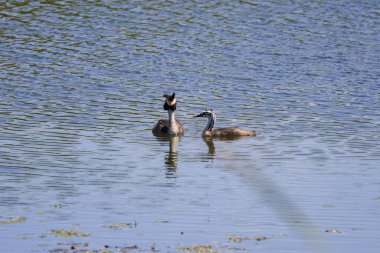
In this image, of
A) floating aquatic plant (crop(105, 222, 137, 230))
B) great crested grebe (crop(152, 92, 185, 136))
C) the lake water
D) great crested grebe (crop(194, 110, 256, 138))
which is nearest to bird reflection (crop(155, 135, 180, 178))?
the lake water

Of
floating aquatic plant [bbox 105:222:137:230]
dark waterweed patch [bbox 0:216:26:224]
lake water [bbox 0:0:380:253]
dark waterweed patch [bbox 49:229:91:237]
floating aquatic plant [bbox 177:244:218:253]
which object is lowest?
lake water [bbox 0:0:380:253]

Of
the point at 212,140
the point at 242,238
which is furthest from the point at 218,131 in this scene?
the point at 242,238

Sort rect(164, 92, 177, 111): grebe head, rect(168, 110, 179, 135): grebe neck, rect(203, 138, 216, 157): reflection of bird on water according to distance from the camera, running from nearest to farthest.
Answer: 1. rect(203, 138, 216, 157): reflection of bird on water
2. rect(168, 110, 179, 135): grebe neck
3. rect(164, 92, 177, 111): grebe head

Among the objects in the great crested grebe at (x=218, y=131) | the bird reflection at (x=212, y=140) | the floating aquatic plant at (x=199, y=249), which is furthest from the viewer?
the great crested grebe at (x=218, y=131)

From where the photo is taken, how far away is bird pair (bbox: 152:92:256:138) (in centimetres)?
2295

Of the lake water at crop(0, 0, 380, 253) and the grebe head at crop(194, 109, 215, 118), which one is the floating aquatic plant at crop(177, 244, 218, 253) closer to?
the lake water at crop(0, 0, 380, 253)

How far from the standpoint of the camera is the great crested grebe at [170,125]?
2336 cm

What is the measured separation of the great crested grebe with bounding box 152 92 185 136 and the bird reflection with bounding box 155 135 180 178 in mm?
149

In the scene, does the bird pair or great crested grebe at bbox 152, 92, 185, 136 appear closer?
the bird pair

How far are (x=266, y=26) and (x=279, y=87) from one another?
29.1 feet

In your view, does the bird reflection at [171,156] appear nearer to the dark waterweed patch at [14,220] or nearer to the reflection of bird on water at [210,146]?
the reflection of bird on water at [210,146]

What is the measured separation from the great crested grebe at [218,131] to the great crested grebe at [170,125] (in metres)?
0.56

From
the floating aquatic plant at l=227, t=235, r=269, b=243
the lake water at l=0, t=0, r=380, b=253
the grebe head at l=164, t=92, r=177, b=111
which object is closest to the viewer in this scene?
the floating aquatic plant at l=227, t=235, r=269, b=243

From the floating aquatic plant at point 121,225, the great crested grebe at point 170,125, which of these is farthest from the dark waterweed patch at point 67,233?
the great crested grebe at point 170,125
